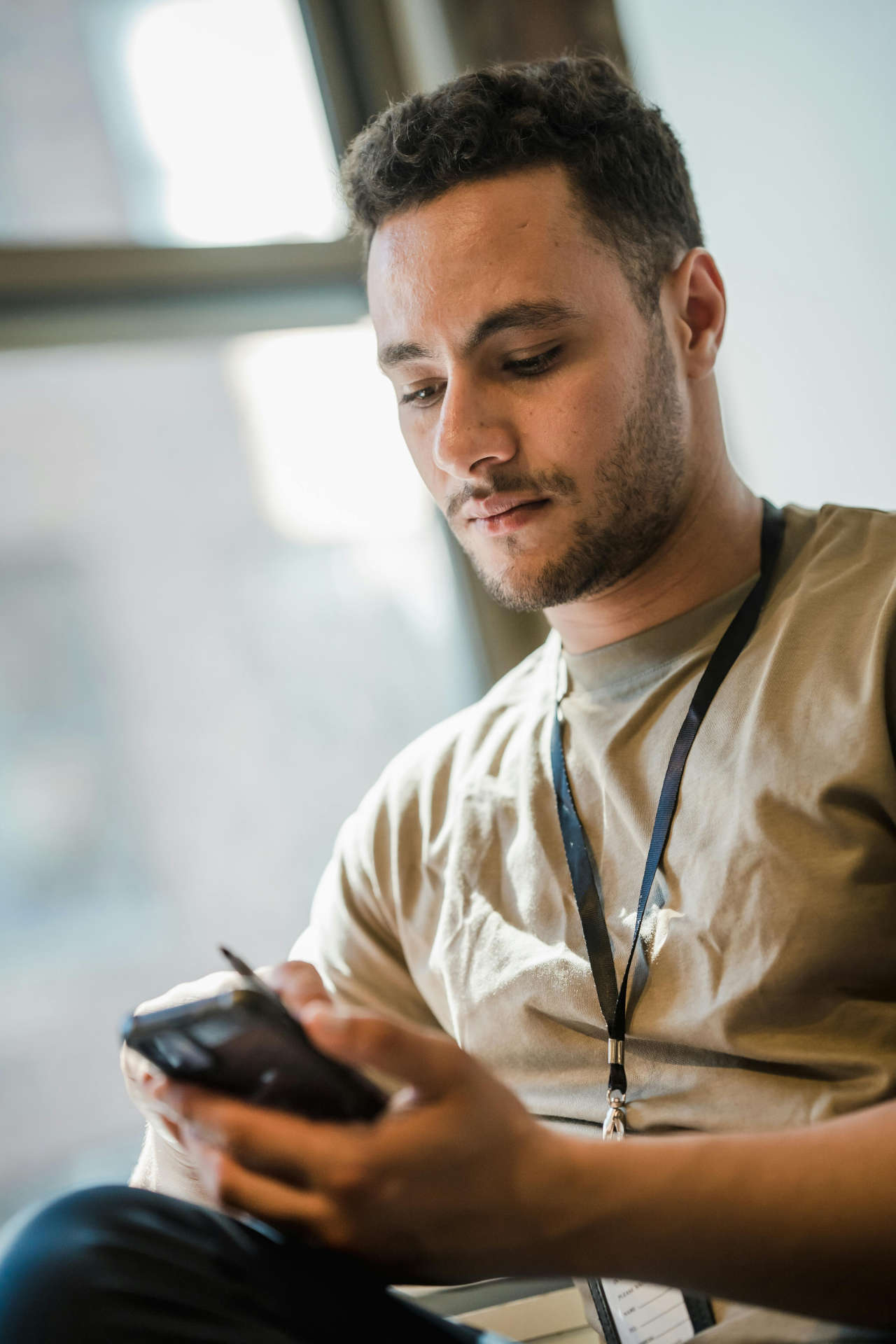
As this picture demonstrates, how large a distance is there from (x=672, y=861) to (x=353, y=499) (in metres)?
1.45

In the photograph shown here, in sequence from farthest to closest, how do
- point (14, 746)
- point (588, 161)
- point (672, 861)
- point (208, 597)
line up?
point (208, 597) < point (14, 746) < point (588, 161) < point (672, 861)

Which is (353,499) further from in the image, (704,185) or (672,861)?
(672,861)

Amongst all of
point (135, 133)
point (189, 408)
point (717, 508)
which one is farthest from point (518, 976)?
point (135, 133)

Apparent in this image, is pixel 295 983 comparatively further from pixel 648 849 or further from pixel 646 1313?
pixel 646 1313

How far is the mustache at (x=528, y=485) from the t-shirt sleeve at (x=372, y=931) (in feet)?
1.49

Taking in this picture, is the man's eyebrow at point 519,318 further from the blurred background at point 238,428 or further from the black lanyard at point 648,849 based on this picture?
the blurred background at point 238,428

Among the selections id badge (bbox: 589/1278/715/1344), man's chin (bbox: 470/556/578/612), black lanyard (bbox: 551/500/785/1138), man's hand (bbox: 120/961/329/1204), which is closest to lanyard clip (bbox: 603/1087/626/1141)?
black lanyard (bbox: 551/500/785/1138)

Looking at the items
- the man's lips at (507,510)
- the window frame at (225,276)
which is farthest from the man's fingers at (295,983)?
the window frame at (225,276)

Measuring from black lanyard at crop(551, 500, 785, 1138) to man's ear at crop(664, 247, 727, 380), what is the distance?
24cm

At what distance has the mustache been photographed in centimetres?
128

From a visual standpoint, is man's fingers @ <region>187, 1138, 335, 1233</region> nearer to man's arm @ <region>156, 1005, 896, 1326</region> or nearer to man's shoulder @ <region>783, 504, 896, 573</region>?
man's arm @ <region>156, 1005, 896, 1326</region>

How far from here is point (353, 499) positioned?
7.97ft

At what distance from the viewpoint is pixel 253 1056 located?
72 cm

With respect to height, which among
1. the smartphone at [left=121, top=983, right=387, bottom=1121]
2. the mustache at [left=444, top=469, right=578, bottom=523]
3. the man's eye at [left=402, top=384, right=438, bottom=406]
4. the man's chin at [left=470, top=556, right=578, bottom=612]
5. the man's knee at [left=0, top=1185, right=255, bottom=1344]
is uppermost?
the man's eye at [left=402, top=384, right=438, bottom=406]
